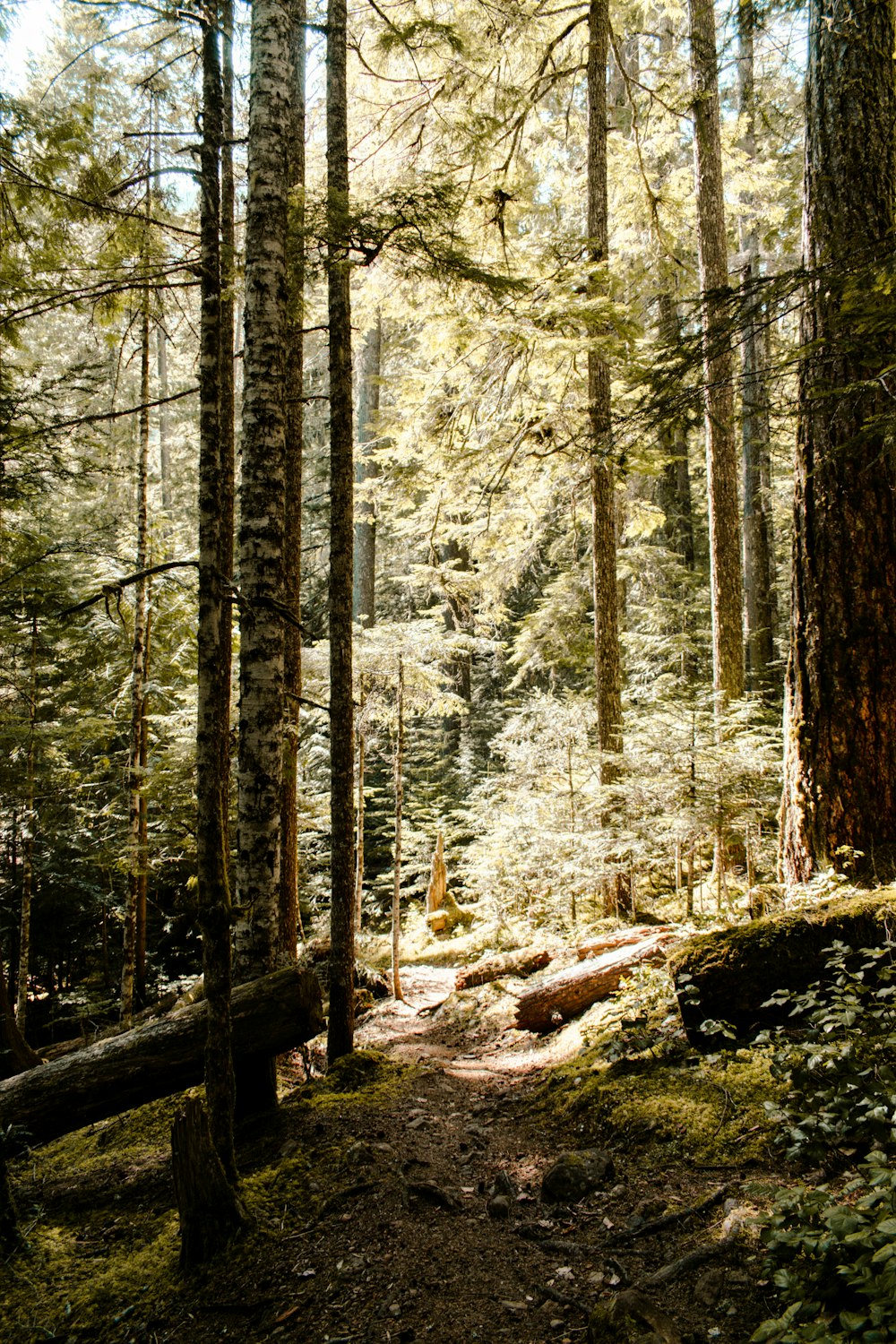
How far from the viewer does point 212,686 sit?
3727 mm

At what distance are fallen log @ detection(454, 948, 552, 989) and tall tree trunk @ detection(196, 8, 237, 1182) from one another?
5.23 meters

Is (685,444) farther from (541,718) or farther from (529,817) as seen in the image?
(529,817)

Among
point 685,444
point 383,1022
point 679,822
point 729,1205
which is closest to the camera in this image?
point 729,1205

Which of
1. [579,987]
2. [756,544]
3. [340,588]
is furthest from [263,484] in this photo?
[756,544]

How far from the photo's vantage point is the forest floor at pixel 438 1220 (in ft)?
9.30

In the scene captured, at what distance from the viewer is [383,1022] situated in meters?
8.65

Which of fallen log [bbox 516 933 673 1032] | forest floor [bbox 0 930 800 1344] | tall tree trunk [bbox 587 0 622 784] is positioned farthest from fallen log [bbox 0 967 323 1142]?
tall tree trunk [bbox 587 0 622 784]

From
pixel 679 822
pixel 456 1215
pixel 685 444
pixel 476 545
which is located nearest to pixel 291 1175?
pixel 456 1215

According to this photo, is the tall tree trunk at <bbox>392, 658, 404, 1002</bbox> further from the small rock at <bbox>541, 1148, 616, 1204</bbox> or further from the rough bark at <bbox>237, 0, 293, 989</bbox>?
the small rock at <bbox>541, 1148, 616, 1204</bbox>

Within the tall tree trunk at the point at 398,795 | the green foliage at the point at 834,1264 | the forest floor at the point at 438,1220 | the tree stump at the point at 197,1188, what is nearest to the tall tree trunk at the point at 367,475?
the tall tree trunk at the point at 398,795

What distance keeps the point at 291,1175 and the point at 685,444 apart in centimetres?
1760

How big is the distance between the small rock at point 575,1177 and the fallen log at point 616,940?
301 cm

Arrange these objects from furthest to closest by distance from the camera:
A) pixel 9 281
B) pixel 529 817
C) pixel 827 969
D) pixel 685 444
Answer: pixel 685 444 → pixel 529 817 → pixel 9 281 → pixel 827 969

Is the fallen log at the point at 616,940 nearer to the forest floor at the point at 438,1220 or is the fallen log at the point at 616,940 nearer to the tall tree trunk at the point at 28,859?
the forest floor at the point at 438,1220
